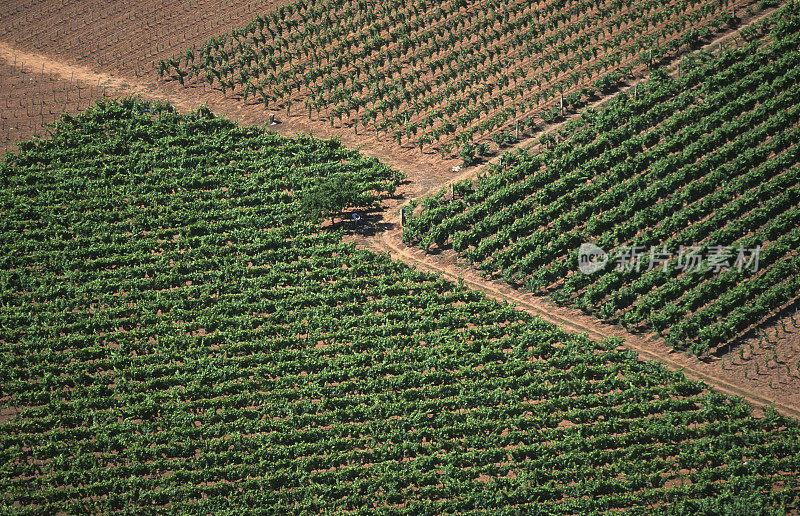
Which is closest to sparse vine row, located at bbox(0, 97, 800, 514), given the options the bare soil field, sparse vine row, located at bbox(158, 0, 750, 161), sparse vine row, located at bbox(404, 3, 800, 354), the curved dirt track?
the curved dirt track

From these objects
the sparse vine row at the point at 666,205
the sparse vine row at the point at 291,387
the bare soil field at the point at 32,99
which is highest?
the bare soil field at the point at 32,99

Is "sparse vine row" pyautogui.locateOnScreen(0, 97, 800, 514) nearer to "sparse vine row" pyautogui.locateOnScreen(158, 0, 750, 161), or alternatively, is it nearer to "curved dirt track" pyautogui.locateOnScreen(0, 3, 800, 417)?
"curved dirt track" pyautogui.locateOnScreen(0, 3, 800, 417)

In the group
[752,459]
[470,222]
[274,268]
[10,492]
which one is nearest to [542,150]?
[470,222]

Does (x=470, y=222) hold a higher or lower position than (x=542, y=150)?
lower

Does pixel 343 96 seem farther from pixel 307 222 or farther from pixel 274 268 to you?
pixel 274 268

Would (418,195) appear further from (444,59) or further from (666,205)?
(666,205)

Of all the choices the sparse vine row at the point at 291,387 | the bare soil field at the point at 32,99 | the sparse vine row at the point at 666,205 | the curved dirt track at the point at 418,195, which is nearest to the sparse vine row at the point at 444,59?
the curved dirt track at the point at 418,195

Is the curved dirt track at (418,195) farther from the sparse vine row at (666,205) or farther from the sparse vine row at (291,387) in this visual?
the sparse vine row at (291,387)

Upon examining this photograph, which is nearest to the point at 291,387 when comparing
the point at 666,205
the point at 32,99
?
the point at 666,205
